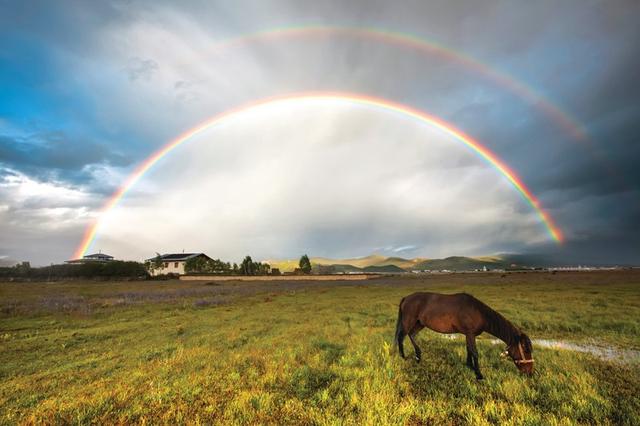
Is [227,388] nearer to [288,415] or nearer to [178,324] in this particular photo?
[288,415]

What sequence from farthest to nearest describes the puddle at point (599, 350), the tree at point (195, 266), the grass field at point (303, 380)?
1. the tree at point (195, 266)
2. the puddle at point (599, 350)
3. the grass field at point (303, 380)

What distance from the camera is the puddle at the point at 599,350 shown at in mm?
11031

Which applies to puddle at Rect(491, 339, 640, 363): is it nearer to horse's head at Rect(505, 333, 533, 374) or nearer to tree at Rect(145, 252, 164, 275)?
horse's head at Rect(505, 333, 533, 374)

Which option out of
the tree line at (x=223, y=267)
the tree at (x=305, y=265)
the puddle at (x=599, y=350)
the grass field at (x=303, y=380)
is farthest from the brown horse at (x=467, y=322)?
the tree at (x=305, y=265)

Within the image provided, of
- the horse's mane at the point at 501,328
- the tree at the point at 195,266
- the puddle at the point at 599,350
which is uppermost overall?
the tree at the point at 195,266

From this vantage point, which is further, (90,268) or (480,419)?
(90,268)

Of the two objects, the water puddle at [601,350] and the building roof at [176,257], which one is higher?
the building roof at [176,257]

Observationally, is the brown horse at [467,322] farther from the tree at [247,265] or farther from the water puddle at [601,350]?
the tree at [247,265]

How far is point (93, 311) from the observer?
27.2m

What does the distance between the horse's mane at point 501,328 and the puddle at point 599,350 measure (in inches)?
180

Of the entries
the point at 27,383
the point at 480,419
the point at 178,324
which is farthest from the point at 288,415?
the point at 178,324

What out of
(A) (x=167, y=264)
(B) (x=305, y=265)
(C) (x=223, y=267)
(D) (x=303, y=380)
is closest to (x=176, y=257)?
(A) (x=167, y=264)

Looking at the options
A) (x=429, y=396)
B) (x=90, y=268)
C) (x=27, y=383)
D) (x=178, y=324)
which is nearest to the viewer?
(x=429, y=396)

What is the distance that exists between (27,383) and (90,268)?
94.2 meters
